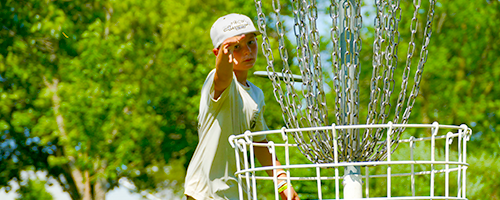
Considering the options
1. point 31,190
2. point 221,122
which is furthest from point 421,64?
point 31,190

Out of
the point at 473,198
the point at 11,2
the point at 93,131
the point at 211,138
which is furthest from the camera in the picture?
the point at 11,2

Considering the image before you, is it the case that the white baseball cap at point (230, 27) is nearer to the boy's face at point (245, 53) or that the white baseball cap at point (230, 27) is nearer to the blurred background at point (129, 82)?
the boy's face at point (245, 53)

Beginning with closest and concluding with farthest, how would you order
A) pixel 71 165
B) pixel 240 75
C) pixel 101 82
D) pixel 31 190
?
pixel 240 75
pixel 101 82
pixel 71 165
pixel 31 190

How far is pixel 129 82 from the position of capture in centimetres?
1275

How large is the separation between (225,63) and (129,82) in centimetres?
1090

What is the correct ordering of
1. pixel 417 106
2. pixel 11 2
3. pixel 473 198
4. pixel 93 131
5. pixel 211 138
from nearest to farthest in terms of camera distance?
pixel 211 138 → pixel 473 198 → pixel 93 131 → pixel 11 2 → pixel 417 106

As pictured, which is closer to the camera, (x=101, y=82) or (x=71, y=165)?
(x=101, y=82)

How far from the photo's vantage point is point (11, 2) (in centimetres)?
1296

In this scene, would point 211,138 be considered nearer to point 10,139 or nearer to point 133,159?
point 133,159

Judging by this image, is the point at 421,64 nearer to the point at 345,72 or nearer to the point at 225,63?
the point at 345,72

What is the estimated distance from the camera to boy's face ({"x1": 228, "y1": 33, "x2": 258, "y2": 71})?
2.56 meters

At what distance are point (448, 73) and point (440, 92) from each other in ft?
2.16

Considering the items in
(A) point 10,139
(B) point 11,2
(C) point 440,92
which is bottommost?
(A) point 10,139

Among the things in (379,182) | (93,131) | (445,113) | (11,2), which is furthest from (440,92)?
(11,2)
